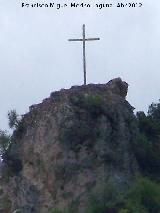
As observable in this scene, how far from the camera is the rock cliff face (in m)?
72.2

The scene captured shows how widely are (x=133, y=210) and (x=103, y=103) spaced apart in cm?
779

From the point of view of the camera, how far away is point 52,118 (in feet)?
241

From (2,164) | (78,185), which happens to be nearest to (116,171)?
(78,185)

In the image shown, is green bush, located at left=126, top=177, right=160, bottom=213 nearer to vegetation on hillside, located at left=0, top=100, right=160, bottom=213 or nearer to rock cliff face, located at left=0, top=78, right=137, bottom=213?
vegetation on hillside, located at left=0, top=100, right=160, bottom=213

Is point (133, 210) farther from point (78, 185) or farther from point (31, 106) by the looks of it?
point (31, 106)

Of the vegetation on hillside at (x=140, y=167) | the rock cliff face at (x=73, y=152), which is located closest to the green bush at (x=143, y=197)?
the vegetation on hillside at (x=140, y=167)

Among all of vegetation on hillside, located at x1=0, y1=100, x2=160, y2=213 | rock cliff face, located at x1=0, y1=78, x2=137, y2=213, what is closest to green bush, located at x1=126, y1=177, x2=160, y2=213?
vegetation on hillside, located at x1=0, y1=100, x2=160, y2=213

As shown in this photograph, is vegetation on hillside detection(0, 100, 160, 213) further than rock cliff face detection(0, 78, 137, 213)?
No

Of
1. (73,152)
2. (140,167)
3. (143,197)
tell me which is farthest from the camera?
(140,167)

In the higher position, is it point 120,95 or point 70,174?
point 120,95

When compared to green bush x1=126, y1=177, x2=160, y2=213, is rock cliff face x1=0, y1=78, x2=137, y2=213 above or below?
above

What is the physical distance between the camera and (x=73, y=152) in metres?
72.7

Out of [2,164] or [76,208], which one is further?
[2,164]

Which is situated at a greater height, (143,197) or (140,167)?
(140,167)
